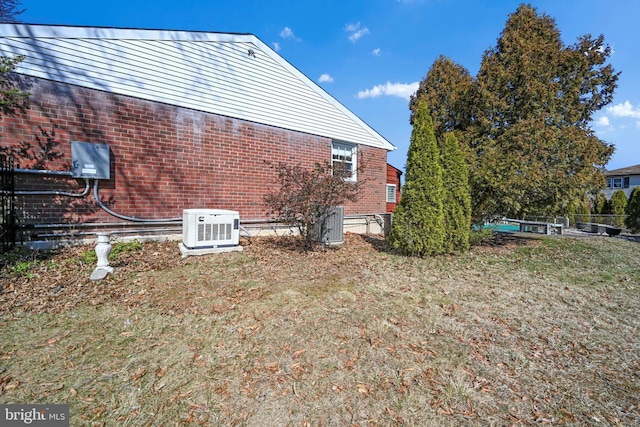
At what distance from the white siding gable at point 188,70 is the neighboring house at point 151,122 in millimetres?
21

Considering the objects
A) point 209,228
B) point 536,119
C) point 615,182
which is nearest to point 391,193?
point 536,119

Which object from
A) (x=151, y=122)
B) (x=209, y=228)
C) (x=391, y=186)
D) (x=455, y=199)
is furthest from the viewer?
(x=391, y=186)

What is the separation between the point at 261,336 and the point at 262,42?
26.8 feet

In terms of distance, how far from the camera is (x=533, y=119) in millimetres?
7871

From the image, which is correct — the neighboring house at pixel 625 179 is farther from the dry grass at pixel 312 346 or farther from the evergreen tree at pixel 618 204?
the dry grass at pixel 312 346

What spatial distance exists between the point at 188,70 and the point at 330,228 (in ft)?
17.0

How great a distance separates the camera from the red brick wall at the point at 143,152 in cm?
528

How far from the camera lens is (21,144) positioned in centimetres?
512

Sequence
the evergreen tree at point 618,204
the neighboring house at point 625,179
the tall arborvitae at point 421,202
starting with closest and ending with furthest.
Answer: the tall arborvitae at point 421,202 < the evergreen tree at point 618,204 < the neighboring house at point 625,179

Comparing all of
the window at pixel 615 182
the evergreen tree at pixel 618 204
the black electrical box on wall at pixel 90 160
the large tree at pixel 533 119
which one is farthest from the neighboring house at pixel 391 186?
the window at pixel 615 182

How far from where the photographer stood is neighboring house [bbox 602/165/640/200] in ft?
93.4

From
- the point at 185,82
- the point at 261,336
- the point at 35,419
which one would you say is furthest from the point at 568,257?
the point at 185,82

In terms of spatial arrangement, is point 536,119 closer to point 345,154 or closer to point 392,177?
point 345,154

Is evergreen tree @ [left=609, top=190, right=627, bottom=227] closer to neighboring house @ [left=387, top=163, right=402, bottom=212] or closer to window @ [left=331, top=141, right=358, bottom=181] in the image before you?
neighboring house @ [left=387, top=163, right=402, bottom=212]
